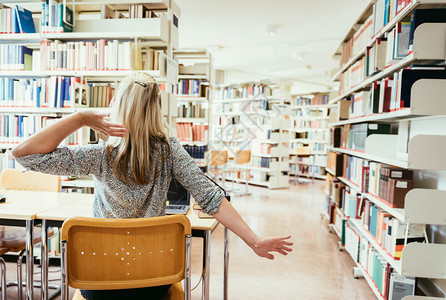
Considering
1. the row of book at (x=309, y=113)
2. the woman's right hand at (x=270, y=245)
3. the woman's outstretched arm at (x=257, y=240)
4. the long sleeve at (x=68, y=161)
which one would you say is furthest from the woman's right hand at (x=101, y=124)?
the row of book at (x=309, y=113)

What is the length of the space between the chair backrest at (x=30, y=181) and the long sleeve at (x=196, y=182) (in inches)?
Result: 64.2

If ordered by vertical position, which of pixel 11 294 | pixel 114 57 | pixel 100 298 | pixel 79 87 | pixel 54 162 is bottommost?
pixel 11 294

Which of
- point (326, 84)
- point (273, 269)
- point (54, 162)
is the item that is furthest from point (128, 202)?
point (326, 84)

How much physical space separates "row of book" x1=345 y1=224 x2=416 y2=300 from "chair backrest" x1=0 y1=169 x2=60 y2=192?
8.08 feet

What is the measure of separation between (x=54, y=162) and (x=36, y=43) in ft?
9.29

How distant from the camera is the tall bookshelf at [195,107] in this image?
5.41m

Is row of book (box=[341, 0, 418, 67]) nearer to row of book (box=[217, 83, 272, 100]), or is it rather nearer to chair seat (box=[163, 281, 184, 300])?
chair seat (box=[163, 281, 184, 300])

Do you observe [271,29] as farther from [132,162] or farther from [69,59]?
[132,162]

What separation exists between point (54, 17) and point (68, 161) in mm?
2628

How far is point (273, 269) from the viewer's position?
3.12 m

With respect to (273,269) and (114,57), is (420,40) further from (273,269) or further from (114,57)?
(114,57)

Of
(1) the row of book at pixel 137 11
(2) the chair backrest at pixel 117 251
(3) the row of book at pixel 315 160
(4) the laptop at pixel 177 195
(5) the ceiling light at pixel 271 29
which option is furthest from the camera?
(3) the row of book at pixel 315 160

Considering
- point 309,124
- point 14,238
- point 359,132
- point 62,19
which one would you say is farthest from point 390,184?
point 309,124

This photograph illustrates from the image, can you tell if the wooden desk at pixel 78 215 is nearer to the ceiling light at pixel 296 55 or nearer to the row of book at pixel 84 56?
the row of book at pixel 84 56
